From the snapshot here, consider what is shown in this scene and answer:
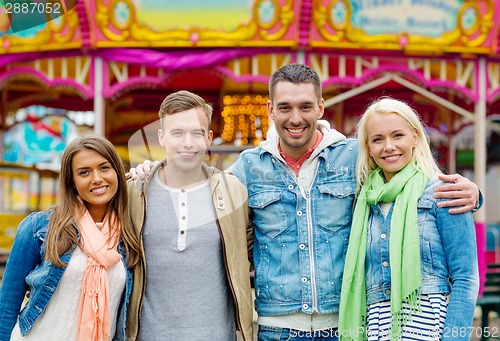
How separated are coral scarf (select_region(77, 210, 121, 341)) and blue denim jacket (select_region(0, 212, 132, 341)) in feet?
0.21

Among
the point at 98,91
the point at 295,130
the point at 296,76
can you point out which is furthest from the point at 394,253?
the point at 98,91

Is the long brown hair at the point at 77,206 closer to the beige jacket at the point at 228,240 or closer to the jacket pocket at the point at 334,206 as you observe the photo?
the beige jacket at the point at 228,240

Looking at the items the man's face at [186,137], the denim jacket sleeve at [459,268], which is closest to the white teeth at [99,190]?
the man's face at [186,137]

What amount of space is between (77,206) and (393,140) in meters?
1.22

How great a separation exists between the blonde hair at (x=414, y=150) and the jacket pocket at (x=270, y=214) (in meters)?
0.33

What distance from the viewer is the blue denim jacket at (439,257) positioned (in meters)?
2.28

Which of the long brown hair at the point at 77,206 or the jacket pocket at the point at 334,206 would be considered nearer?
the long brown hair at the point at 77,206

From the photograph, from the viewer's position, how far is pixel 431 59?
7.73 meters

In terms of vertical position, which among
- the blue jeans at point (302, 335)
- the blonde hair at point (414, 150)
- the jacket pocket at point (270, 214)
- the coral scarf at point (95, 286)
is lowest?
the blue jeans at point (302, 335)

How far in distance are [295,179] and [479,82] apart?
5814 millimetres

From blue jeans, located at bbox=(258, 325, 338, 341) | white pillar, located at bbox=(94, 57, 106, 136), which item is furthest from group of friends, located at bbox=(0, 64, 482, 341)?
white pillar, located at bbox=(94, 57, 106, 136)

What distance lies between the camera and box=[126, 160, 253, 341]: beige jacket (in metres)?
2.47

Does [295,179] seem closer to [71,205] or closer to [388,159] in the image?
Answer: [388,159]

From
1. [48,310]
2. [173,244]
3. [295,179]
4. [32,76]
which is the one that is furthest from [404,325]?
[32,76]
